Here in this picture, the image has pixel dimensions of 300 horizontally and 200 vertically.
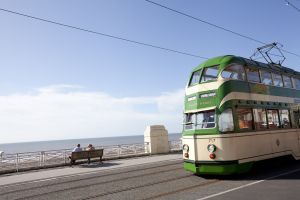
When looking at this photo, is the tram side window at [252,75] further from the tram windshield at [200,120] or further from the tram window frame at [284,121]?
the tram windshield at [200,120]

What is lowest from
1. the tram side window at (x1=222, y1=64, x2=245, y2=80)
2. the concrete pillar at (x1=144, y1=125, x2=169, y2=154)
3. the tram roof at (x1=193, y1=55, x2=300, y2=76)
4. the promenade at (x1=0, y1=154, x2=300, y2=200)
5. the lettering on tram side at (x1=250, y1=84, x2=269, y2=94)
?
the promenade at (x1=0, y1=154, x2=300, y2=200)

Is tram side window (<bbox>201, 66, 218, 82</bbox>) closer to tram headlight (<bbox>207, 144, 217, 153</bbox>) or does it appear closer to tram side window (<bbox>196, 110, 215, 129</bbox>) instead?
tram side window (<bbox>196, 110, 215, 129</bbox>)

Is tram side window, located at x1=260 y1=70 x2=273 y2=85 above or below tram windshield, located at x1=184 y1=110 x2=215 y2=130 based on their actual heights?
above

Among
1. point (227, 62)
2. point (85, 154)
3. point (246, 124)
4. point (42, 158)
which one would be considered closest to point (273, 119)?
point (246, 124)

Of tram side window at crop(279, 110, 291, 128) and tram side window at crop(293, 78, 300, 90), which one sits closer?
tram side window at crop(279, 110, 291, 128)

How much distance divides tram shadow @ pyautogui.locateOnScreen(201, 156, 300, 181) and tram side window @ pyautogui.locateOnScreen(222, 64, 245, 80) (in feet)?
10.8

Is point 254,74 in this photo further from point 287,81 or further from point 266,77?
point 287,81

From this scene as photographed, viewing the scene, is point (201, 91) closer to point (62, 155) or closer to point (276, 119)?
point (276, 119)

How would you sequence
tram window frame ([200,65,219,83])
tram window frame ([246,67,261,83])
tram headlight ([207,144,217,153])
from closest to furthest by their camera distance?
tram headlight ([207,144,217,153]) → tram window frame ([200,65,219,83]) → tram window frame ([246,67,261,83])

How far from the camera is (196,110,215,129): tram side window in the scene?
11419mm

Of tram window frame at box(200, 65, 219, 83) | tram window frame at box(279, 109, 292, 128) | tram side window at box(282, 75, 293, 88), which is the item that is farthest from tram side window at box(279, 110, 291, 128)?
tram window frame at box(200, 65, 219, 83)

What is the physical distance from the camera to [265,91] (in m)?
13.3

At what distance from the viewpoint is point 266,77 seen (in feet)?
45.0

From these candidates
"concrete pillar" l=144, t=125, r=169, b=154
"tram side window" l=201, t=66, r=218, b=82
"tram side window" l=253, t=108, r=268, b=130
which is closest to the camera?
"tram side window" l=201, t=66, r=218, b=82
